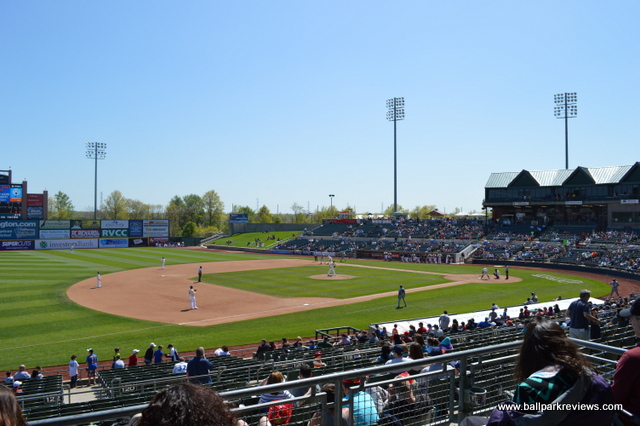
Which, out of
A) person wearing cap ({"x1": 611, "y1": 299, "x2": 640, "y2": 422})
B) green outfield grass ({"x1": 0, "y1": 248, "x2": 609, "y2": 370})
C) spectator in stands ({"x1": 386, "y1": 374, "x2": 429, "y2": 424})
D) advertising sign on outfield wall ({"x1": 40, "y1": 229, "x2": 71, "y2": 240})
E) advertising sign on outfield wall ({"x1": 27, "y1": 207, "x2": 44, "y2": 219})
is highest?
advertising sign on outfield wall ({"x1": 27, "y1": 207, "x2": 44, "y2": 219})

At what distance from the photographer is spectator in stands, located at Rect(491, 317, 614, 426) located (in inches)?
104

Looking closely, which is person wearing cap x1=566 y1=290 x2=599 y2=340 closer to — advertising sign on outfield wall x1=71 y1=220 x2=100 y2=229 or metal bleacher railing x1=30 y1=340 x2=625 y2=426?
metal bleacher railing x1=30 y1=340 x2=625 y2=426

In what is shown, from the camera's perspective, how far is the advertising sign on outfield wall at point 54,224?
74688 mm

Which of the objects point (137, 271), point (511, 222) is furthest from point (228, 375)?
point (511, 222)

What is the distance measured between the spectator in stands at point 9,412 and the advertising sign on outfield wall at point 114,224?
86.6 metres

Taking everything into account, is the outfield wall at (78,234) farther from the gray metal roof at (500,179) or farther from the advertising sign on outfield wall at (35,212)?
the gray metal roof at (500,179)

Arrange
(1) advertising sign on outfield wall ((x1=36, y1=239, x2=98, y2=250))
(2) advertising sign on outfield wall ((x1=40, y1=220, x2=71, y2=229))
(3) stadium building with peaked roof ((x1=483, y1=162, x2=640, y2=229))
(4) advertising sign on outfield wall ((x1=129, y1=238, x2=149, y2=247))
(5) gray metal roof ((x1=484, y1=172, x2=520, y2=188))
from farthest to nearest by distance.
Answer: (4) advertising sign on outfield wall ((x1=129, y1=238, x2=149, y2=247)) → (1) advertising sign on outfield wall ((x1=36, y1=239, x2=98, y2=250)) → (2) advertising sign on outfield wall ((x1=40, y1=220, x2=71, y2=229)) → (5) gray metal roof ((x1=484, y1=172, x2=520, y2=188)) → (3) stadium building with peaked roof ((x1=483, y1=162, x2=640, y2=229))

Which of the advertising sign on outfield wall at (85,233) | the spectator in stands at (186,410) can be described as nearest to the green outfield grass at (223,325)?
the spectator in stands at (186,410)

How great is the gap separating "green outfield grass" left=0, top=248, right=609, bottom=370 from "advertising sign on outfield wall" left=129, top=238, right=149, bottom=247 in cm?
3419

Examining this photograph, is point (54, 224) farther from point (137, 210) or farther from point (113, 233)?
point (137, 210)

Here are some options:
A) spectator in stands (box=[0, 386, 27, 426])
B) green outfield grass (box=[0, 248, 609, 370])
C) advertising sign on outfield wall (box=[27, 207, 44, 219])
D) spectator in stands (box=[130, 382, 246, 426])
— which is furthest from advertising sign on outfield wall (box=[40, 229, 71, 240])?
spectator in stands (box=[130, 382, 246, 426])

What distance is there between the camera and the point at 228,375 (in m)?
11.9

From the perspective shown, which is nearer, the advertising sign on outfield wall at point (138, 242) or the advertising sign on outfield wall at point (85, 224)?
the advertising sign on outfield wall at point (85, 224)

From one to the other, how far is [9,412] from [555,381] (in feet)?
9.92
